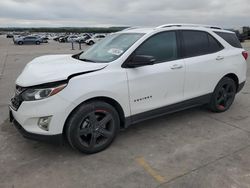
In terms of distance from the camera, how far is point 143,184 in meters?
2.85

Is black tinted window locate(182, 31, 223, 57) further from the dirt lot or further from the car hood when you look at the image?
the car hood

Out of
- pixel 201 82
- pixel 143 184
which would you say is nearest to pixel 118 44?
pixel 201 82

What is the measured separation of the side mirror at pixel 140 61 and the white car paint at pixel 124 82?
0.27 ft

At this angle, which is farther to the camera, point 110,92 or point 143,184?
point 110,92

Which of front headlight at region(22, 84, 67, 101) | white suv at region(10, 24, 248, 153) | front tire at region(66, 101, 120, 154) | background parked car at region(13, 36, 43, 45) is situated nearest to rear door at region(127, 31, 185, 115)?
white suv at region(10, 24, 248, 153)

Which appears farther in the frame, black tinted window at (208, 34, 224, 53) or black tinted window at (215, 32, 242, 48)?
black tinted window at (215, 32, 242, 48)

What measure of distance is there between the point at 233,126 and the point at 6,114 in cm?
422

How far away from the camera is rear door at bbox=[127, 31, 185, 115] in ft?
12.1

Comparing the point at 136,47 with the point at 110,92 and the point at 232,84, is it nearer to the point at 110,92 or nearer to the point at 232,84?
the point at 110,92

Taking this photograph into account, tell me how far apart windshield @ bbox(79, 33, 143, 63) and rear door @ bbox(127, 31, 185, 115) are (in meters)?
0.22

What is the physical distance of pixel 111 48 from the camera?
13.3ft

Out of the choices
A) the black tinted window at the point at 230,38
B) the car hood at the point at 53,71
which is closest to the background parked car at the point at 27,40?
the black tinted window at the point at 230,38

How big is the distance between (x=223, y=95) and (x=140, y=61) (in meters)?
2.34

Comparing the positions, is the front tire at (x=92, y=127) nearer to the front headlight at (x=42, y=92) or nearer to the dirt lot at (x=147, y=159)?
the dirt lot at (x=147, y=159)
